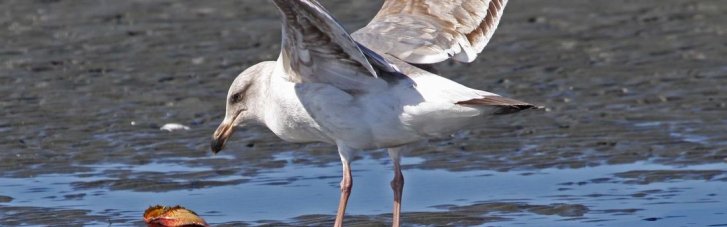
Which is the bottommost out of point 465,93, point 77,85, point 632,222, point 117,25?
point 632,222

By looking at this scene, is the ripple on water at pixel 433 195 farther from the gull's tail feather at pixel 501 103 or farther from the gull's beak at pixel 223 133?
the gull's tail feather at pixel 501 103

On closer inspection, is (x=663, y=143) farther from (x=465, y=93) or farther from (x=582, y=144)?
(x=465, y=93)

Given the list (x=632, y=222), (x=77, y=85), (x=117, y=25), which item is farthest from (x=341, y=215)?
(x=117, y=25)

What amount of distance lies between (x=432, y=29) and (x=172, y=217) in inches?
62.4

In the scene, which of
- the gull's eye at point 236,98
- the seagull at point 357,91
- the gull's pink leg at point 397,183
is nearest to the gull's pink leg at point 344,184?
the seagull at point 357,91

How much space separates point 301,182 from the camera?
29.1 ft

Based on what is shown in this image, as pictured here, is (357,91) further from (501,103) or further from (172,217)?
(172,217)

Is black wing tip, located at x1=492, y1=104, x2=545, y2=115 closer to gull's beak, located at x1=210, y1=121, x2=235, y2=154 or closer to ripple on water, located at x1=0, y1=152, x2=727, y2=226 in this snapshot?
ripple on water, located at x1=0, y1=152, x2=727, y2=226

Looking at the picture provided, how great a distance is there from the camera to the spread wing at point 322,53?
6703mm

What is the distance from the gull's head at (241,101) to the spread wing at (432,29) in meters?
0.54

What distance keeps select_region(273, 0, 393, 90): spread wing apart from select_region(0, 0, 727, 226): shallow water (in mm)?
991

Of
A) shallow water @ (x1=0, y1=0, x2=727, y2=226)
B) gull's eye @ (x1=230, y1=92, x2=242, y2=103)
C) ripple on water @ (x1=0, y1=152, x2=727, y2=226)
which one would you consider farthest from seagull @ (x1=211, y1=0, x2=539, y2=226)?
shallow water @ (x1=0, y1=0, x2=727, y2=226)

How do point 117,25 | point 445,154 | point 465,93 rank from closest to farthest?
point 465,93, point 445,154, point 117,25

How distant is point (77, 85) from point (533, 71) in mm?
3324
